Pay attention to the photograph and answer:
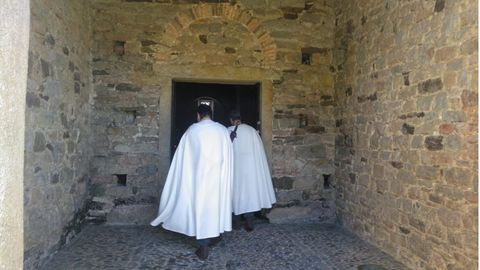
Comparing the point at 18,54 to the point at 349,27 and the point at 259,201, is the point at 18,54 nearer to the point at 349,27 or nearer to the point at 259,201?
the point at 259,201

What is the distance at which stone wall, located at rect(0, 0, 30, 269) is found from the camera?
1.08m

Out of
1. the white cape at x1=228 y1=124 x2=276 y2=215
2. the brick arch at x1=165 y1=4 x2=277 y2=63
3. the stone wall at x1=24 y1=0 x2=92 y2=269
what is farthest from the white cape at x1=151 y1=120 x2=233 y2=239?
the brick arch at x1=165 y1=4 x2=277 y2=63

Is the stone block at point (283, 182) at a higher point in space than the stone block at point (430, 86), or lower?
lower

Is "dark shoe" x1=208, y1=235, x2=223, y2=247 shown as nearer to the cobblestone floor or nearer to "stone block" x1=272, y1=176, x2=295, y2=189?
the cobblestone floor

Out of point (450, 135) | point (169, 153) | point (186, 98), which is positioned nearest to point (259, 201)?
point (169, 153)

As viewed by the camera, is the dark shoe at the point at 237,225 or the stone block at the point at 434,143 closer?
the stone block at the point at 434,143

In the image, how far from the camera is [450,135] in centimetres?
313

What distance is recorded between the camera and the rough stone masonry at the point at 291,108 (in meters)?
3.22

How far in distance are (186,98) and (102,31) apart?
333cm

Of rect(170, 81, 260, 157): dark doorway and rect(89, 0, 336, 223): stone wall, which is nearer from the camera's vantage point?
rect(89, 0, 336, 223): stone wall

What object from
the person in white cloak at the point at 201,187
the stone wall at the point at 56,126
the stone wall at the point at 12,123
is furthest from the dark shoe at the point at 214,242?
the stone wall at the point at 12,123

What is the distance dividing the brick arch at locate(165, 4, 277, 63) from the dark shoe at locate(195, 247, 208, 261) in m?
2.77

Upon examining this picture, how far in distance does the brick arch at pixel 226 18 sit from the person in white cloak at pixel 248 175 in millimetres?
1113

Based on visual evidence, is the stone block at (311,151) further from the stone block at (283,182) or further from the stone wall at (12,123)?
the stone wall at (12,123)
